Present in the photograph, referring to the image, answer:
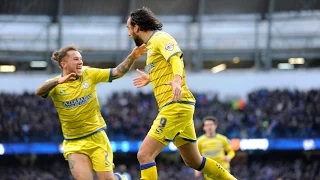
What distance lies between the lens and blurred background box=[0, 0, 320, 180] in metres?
31.6

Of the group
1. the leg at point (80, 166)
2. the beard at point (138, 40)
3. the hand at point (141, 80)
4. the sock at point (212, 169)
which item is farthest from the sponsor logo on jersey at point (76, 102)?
the sock at point (212, 169)

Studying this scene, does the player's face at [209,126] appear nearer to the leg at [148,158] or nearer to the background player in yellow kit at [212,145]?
the background player in yellow kit at [212,145]

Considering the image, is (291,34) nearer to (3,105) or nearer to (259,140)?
(259,140)

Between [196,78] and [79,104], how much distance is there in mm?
26031

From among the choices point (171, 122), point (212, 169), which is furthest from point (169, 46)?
point (212, 169)

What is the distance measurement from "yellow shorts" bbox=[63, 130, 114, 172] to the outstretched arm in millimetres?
992

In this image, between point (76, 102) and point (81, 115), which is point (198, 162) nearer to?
point (81, 115)

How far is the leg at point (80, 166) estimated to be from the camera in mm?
9914

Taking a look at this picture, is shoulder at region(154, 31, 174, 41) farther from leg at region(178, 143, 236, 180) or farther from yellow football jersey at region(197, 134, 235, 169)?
yellow football jersey at region(197, 134, 235, 169)

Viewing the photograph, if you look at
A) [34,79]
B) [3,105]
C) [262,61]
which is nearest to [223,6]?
[262,61]

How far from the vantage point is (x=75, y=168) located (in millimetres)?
9984

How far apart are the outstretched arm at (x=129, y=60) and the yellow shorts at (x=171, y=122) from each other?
3.60 ft

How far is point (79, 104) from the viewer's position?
1009 cm

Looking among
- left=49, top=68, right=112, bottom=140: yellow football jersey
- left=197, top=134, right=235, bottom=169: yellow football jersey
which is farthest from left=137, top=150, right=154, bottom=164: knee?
left=197, top=134, right=235, bottom=169: yellow football jersey
